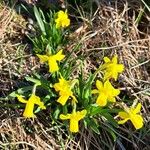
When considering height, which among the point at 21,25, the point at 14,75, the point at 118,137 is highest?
the point at 21,25

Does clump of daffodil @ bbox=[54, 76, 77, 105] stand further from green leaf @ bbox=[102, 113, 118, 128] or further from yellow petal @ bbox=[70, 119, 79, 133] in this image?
green leaf @ bbox=[102, 113, 118, 128]

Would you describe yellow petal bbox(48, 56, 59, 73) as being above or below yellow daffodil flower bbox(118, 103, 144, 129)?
above

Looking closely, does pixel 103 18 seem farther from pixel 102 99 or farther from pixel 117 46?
pixel 102 99

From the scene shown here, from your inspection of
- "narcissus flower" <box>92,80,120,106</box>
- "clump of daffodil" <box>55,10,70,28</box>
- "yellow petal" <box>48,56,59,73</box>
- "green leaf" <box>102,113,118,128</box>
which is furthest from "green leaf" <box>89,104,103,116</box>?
"clump of daffodil" <box>55,10,70,28</box>

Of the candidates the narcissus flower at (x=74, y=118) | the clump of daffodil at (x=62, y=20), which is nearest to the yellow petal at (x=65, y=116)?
the narcissus flower at (x=74, y=118)

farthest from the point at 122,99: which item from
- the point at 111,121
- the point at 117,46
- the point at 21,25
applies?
the point at 21,25

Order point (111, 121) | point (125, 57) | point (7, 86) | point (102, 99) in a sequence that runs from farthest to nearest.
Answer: point (125, 57) → point (7, 86) → point (111, 121) → point (102, 99)

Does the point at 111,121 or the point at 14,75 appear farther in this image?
the point at 14,75

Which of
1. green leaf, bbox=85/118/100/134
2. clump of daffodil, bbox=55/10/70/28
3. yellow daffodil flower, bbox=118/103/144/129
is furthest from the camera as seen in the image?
clump of daffodil, bbox=55/10/70/28

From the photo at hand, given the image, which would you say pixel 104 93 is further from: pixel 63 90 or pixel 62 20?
pixel 62 20
